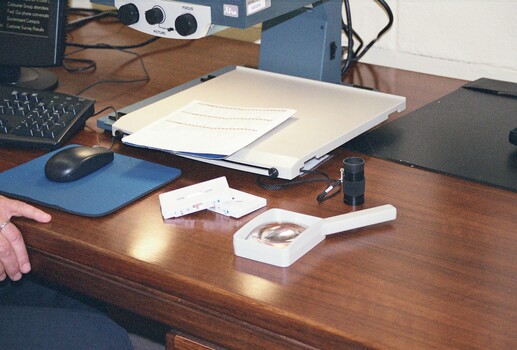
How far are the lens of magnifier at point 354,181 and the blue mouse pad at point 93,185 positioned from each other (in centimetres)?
26

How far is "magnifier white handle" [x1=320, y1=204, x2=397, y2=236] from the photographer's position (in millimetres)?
922

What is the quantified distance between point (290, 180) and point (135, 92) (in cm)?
50

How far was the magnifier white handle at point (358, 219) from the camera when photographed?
0.92 m

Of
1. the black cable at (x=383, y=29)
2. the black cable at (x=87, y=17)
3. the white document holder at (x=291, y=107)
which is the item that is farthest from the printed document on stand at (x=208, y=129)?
the black cable at (x=87, y=17)

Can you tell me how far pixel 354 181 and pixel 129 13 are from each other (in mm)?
461

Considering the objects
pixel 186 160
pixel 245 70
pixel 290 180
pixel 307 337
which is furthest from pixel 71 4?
pixel 307 337

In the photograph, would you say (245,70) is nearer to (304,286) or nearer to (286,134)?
(286,134)

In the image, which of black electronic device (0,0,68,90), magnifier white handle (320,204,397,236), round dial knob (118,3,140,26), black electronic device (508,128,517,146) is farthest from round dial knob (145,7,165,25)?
black electronic device (508,128,517,146)

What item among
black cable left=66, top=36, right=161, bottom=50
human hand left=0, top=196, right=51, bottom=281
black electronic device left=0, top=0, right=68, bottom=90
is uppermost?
black electronic device left=0, top=0, right=68, bottom=90

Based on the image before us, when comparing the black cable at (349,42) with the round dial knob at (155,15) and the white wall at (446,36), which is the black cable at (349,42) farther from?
the round dial knob at (155,15)

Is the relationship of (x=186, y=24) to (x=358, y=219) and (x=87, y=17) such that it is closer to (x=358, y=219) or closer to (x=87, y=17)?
(x=358, y=219)

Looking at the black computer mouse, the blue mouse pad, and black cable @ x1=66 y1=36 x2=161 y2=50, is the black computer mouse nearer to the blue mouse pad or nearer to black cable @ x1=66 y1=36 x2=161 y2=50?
the blue mouse pad

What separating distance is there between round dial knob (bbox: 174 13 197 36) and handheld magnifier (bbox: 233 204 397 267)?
1.13 ft

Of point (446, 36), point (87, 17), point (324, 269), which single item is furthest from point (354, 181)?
point (87, 17)
